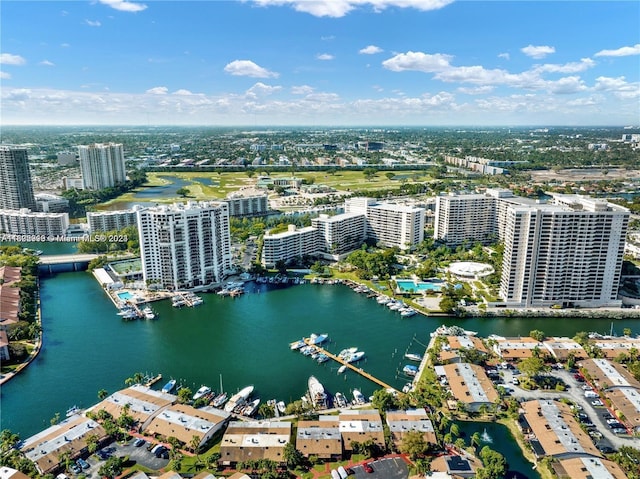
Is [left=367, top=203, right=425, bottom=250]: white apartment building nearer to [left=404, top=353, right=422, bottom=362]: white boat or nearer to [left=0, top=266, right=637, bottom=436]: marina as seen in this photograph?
[left=0, top=266, right=637, bottom=436]: marina

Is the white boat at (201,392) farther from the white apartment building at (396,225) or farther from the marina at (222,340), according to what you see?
the white apartment building at (396,225)

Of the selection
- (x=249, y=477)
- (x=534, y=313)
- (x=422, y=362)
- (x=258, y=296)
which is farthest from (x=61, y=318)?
(x=534, y=313)

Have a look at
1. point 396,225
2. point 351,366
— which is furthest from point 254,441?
point 396,225

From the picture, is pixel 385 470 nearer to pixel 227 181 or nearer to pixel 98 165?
pixel 98 165

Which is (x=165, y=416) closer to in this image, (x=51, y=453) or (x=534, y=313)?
(x=51, y=453)

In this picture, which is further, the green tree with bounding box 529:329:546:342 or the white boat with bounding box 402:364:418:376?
the green tree with bounding box 529:329:546:342

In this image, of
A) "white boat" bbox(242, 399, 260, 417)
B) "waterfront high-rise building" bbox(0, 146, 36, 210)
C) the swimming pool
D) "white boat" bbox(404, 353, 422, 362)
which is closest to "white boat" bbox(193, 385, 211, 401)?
"white boat" bbox(242, 399, 260, 417)
